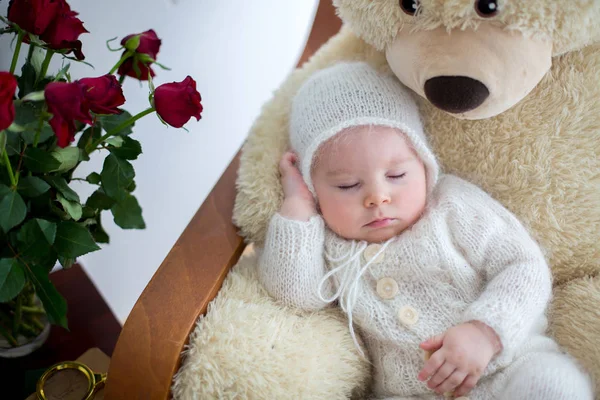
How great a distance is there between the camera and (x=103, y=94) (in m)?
0.60

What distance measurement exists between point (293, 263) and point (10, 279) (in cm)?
42

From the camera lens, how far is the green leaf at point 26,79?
0.69 metres

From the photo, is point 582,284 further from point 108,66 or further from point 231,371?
point 108,66

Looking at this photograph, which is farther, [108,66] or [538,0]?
[108,66]

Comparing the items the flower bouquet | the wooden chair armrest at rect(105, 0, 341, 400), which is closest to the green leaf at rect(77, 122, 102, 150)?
the flower bouquet

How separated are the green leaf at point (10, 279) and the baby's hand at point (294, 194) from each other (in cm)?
42

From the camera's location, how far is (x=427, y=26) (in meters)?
0.75

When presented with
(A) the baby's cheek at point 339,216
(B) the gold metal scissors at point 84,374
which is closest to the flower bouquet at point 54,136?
(B) the gold metal scissors at point 84,374

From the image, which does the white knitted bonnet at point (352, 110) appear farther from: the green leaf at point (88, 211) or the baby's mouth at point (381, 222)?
the green leaf at point (88, 211)

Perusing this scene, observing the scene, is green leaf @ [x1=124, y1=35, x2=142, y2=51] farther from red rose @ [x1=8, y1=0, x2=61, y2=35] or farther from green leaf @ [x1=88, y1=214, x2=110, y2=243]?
green leaf @ [x1=88, y1=214, x2=110, y2=243]

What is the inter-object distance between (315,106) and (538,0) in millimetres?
381

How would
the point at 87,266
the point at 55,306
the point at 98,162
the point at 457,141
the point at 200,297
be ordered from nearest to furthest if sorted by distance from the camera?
1. the point at 55,306
2. the point at 200,297
3. the point at 457,141
4. the point at 98,162
5. the point at 87,266

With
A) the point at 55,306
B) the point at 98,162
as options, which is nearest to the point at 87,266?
the point at 98,162

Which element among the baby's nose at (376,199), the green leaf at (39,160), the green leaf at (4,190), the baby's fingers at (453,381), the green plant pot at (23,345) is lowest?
the green plant pot at (23,345)
